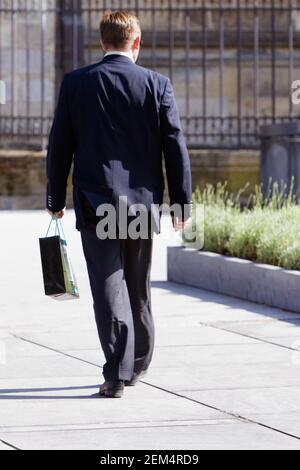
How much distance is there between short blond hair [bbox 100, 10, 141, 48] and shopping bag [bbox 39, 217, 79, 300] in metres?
1.07

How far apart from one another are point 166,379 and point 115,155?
4.38 ft

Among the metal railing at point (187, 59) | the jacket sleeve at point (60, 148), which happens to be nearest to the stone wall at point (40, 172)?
the metal railing at point (187, 59)

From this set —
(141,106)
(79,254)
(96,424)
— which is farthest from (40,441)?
(79,254)

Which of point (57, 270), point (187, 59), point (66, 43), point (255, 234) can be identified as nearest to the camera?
point (57, 270)

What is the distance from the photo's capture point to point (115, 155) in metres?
7.11

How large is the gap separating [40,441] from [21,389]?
1362 millimetres

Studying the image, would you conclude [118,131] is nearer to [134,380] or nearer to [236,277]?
[134,380]

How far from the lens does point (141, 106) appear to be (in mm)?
7113

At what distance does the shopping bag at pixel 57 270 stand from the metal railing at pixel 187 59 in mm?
13397

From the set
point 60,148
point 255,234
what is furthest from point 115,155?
point 255,234

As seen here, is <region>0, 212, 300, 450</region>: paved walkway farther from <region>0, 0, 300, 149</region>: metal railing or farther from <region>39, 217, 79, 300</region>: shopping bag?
<region>0, 0, 300, 149</region>: metal railing

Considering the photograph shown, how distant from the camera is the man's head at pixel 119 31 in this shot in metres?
7.15

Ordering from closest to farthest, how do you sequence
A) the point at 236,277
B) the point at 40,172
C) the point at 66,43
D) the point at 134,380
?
the point at 134,380 < the point at 236,277 < the point at 40,172 < the point at 66,43

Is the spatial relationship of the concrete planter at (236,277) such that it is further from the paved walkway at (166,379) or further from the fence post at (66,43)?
the fence post at (66,43)
